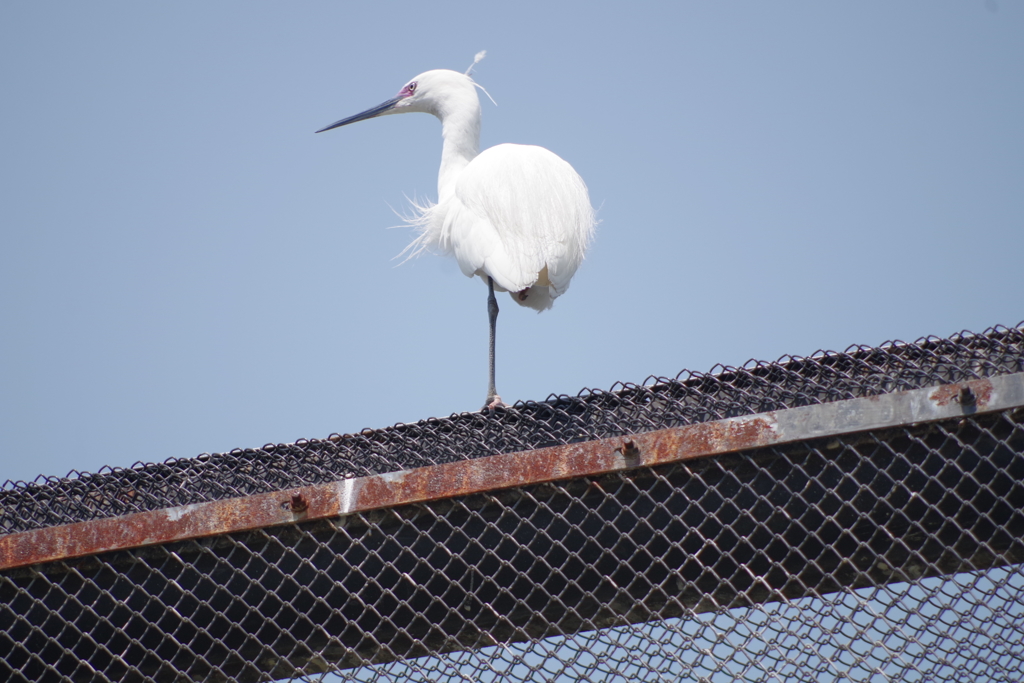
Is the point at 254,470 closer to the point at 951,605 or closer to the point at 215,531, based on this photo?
the point at 215,531

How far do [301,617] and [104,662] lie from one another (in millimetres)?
570

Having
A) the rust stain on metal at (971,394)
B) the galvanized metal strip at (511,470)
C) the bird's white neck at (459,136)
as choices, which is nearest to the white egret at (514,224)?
the bird's white neck at (459,136)

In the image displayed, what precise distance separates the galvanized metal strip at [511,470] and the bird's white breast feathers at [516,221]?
234cm

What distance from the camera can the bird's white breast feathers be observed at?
436 centimetres

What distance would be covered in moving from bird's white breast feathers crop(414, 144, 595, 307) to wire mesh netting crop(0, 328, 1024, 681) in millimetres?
2216

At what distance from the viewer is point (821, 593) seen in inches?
78.2

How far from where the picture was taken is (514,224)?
442 cm

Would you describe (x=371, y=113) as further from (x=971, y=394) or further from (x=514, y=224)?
(x=971, y=394)

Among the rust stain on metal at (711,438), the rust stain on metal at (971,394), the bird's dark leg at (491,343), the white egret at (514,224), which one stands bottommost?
the bird's dark leg at (491,343)

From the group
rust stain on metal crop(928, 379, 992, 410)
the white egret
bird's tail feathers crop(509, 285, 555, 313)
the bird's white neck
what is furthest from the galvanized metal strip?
the bird's white neck

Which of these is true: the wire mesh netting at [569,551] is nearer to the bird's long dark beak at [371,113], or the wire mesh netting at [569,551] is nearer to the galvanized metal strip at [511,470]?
the galvanized metal strip at [511,470]

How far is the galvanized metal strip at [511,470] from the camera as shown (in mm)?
1767

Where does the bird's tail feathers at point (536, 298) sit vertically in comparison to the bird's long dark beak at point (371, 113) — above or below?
below

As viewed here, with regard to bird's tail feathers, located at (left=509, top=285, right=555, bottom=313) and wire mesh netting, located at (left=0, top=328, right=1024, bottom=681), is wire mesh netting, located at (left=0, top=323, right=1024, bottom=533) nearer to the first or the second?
wire mesh netting, located at (left=0, top=328, right=1024, bottom=681)
